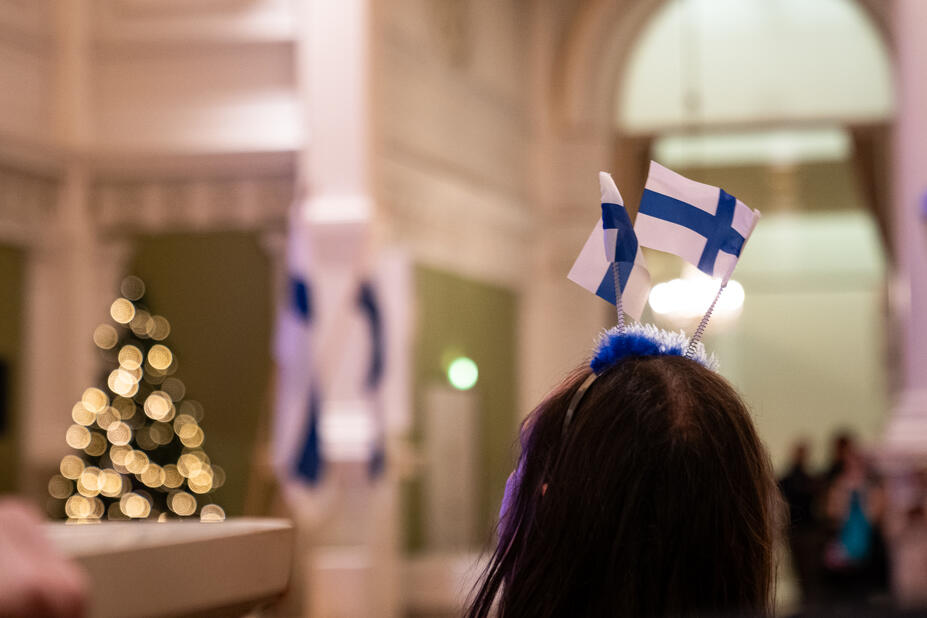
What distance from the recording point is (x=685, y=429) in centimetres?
124

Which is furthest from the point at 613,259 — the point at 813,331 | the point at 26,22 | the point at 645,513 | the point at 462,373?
the point at 813,331

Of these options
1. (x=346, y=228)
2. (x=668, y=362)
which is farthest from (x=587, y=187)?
(x=668, y=362)

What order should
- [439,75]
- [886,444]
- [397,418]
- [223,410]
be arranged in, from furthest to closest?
[439,75]
[223,410]
[397,418]
[886,444]

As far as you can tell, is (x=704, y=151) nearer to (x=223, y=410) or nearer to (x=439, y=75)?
(x=439, y=75)

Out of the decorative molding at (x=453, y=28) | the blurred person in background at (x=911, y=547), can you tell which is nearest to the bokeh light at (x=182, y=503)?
the decorative molding at (x=453, y=28)

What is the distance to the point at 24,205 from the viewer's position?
27.1 feet

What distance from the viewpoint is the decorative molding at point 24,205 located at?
806 cm

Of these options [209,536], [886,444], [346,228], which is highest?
[346,228]

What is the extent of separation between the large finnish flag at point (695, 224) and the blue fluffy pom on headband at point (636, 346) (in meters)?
0.14

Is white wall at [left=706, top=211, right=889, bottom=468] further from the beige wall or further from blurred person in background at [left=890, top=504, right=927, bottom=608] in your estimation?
blurred person in background at [left=890, top=504, right=927, bottom=608]

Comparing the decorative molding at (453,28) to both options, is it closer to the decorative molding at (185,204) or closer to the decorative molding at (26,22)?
the decorative molding at (185,204)

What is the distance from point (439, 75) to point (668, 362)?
360 inches

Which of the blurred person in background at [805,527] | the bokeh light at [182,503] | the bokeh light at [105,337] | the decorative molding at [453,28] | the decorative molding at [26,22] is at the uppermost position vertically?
the decorative molding at [453,28]

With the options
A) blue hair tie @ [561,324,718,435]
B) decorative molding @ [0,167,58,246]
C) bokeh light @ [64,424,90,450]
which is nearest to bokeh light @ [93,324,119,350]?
bokeh light @ [64,424,90,450]
